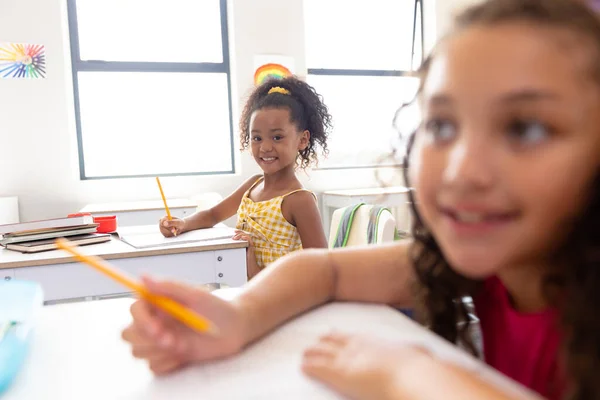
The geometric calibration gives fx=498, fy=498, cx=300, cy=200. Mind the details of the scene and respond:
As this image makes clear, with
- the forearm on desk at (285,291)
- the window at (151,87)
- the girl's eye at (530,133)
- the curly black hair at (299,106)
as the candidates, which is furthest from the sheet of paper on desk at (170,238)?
the window at (151,87)

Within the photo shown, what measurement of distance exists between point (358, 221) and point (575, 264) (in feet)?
3.63

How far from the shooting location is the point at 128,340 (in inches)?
21.7

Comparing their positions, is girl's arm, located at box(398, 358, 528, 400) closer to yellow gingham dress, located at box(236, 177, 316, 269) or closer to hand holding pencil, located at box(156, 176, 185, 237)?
yellow gingham dress, located at box(236, 177, 316, 269)

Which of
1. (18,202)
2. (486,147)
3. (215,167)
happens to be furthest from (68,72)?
(486,147)

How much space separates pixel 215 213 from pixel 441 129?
1.64 metres

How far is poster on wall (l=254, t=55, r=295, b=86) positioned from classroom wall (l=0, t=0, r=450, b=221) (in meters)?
0.06

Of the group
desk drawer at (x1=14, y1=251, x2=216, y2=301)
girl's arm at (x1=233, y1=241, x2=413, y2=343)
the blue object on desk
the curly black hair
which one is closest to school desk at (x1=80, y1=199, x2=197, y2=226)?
the curly black hair

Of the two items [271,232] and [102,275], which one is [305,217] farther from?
[102,275]

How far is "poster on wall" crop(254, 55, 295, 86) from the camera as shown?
12.5ft

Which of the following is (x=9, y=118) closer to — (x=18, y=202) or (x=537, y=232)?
(x=18, y=202)

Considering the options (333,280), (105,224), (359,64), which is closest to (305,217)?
(105,224)

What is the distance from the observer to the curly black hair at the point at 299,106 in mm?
1918

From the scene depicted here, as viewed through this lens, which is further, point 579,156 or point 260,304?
point 260,304

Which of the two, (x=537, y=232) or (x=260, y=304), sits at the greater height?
(x=537, y=232)
